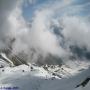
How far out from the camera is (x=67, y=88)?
14575 centimetres

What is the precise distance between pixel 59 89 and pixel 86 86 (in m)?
37.7

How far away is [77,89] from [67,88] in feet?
83.3

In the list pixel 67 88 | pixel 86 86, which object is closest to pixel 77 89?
pixel 86 86

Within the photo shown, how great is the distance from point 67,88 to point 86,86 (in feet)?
95.2

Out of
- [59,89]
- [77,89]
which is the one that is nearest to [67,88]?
[59,89]

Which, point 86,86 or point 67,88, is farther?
point 67,88

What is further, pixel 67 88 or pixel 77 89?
pixel 67 88

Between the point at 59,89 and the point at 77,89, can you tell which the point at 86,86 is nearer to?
the point at 77,89

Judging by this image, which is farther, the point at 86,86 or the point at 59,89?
the point at 59,89

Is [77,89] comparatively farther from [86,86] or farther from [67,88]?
[67,88]

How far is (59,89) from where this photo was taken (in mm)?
153625

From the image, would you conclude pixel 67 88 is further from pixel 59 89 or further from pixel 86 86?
pixel 86 86

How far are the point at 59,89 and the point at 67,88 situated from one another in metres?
8.82

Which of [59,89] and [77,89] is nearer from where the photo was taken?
[77,89]
